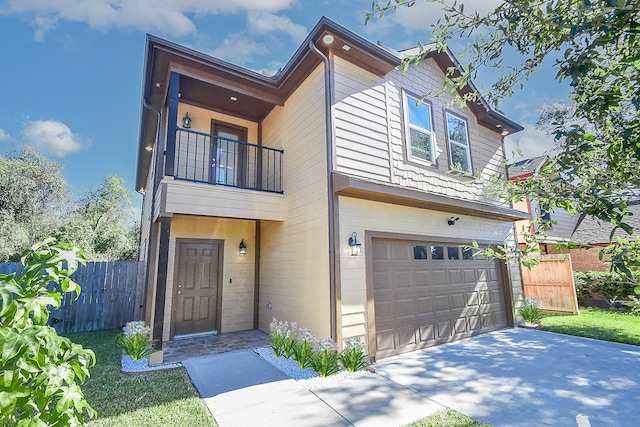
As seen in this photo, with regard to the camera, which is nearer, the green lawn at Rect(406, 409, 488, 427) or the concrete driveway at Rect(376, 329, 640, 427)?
the green lawn at Rect(406, 409, 488, 427)

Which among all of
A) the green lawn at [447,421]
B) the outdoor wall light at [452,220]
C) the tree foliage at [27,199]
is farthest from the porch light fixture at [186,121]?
the tree foliage at [27,199]

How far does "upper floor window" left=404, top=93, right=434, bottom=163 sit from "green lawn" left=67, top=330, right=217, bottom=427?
18.4 feet

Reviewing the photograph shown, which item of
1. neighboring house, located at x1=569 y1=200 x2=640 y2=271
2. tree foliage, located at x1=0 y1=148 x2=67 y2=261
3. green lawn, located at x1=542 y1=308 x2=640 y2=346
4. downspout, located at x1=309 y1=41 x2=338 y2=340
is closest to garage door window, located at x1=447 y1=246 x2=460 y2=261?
green lawn, located at x1=542 y1=308 x2=640 y2=346

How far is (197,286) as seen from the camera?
6.81m

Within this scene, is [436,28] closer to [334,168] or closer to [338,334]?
[334,168]

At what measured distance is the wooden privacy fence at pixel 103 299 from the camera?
7.48 m

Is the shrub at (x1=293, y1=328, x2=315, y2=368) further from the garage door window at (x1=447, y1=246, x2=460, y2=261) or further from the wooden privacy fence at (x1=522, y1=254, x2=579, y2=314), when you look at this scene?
the wooden privacy fence at (x1=522, y1=254, x2=579, y2=314)

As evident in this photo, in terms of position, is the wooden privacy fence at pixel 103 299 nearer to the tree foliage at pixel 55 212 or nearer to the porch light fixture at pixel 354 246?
the porch light fixture at pixel 354 246

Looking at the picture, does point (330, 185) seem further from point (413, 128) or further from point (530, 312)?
point (530, 312)

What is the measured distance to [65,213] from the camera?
17.6 meters

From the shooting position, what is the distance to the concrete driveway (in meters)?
3.32

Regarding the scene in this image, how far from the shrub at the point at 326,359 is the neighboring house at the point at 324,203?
0.22 metres

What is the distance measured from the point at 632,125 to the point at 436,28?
1.44m

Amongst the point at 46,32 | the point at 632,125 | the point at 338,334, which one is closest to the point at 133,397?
the point at 338,334
